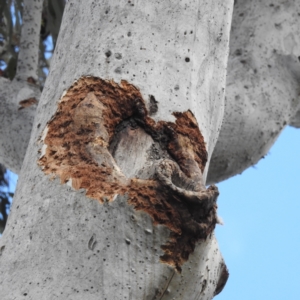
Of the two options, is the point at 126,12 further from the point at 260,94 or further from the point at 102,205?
the point at 260,94

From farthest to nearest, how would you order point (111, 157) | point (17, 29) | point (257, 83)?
1. point (17, 29)
2. point (257, 83)
3. point (111, 157)

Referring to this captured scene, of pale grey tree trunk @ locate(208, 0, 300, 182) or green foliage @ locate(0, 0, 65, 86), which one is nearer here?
pale grey tree trunk @ locate(208, 0, 300, 182)

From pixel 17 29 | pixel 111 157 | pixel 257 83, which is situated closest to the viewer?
pixel 111 157

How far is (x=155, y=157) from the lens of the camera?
41.6 inches

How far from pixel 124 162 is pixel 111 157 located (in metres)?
0.04

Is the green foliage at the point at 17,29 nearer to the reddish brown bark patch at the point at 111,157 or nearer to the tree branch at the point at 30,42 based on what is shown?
the tree branch at the point at 30,42

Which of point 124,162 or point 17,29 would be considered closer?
point 124,162

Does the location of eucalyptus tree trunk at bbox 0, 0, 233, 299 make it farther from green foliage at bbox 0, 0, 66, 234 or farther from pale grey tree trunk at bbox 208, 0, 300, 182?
green foliage at bbox 0, 0, 66, 234

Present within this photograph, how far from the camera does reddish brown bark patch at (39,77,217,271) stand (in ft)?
3.02

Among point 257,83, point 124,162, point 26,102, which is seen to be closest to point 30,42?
point 26,102

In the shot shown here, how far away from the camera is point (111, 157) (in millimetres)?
1013

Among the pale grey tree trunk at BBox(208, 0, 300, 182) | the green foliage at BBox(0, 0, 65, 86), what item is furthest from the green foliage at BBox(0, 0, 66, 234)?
the pale grey tree trunk at BBox(208, 0, 300, 182)

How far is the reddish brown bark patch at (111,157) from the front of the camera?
921 mm

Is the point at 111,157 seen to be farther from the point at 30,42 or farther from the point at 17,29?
the point at 17,29
